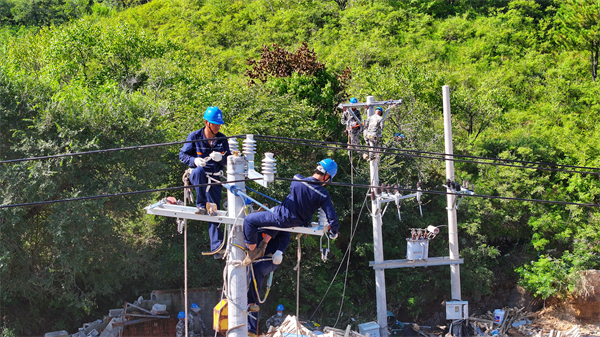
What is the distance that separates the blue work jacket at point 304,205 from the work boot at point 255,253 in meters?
0.56

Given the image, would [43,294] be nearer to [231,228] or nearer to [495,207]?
[231,228]

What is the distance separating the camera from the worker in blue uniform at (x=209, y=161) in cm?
769

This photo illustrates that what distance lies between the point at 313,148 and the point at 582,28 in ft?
55.0

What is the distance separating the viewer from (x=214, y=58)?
26906 mm

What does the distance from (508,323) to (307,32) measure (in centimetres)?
1815

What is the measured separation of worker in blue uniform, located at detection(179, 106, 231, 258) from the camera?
7688 mm

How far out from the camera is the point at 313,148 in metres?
18.8

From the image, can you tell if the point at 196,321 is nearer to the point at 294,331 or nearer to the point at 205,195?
the point at 294,331

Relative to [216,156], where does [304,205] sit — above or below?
below

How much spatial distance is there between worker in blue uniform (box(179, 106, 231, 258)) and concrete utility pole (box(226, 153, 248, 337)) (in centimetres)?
64

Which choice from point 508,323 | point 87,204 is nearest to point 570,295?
point 508,323

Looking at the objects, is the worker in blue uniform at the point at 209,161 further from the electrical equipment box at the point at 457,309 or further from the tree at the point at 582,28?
the tree at the point at 582,28

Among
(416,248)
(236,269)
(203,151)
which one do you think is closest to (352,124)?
(416,248)

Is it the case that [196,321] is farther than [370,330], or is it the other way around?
[196,321]
